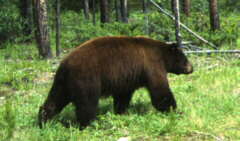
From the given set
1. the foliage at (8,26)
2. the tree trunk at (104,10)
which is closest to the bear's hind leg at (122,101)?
the foliage at (8,26)

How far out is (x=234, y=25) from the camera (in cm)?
1434

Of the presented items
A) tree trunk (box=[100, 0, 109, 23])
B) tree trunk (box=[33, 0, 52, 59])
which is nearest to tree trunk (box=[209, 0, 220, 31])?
tree trunk (box=[33, 0, 52, 59])

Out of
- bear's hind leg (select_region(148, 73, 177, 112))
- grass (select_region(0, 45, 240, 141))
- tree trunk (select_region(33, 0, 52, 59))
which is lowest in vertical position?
grass (select_region(0, 45, 240, 141))

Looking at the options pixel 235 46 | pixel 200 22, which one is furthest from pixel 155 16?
pixel 235 46

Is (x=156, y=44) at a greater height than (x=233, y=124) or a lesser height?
greater

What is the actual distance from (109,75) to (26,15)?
43.0ft

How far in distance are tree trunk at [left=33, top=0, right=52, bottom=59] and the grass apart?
155 centimetres

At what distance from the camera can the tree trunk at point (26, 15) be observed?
56.3 feet

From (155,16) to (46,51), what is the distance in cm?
Answer: 664

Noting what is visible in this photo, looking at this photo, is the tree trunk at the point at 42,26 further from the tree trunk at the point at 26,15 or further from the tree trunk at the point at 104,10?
the tree trunk at the point at 104,10

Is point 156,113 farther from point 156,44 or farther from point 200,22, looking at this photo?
point 200,22

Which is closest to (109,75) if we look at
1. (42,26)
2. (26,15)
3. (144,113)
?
(144,113)

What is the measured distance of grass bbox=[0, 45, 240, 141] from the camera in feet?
16.7

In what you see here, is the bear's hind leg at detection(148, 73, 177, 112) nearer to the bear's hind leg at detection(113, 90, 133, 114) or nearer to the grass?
the grass
